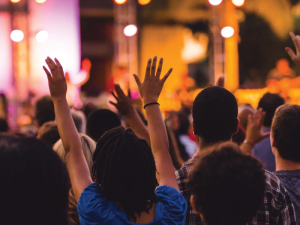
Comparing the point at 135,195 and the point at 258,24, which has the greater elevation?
the point at 258,24

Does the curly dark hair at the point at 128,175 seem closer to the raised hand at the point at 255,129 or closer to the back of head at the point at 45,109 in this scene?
the raised hand at the point at 255,129

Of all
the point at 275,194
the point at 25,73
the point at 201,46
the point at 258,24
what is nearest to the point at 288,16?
the point at 258,24

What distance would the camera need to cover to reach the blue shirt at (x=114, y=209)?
1422mm

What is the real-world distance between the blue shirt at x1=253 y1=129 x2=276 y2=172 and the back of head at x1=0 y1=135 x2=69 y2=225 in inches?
89.7

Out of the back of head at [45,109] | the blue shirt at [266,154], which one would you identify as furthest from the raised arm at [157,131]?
the back of head at [45,109]

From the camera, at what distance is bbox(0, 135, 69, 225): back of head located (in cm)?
93

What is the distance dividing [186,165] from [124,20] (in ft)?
44.0

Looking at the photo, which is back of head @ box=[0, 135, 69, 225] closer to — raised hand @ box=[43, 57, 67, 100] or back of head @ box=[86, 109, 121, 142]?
raised hand @ box=[43, 57, 67, 100]

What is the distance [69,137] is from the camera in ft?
5.95

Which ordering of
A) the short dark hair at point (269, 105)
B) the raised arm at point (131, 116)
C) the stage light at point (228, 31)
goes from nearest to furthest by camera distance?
the raised arm at point (131, 116), the short dark hair at point (269, 105), the stage light at point (228, 31)

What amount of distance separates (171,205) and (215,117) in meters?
0.56

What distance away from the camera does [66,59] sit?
14.6m

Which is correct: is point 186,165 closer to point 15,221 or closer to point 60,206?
point 60,206

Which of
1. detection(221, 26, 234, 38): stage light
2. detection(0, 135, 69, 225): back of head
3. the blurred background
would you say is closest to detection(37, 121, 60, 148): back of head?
detection(0, 135, 69, 225): back of head
